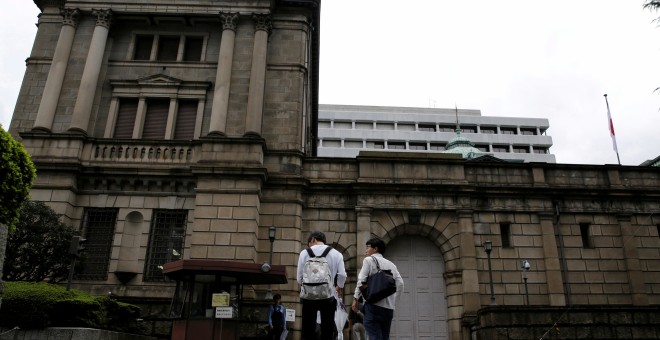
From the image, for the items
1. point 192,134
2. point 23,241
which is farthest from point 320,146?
point 23,241

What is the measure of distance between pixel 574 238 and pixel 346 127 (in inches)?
2906

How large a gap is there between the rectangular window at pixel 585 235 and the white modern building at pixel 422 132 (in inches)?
2682

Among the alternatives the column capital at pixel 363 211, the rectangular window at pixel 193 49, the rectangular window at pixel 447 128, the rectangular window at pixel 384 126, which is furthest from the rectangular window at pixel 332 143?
the column capital at pixel 363 211

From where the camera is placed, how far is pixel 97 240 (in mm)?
20062

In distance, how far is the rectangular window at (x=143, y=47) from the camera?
24.1m

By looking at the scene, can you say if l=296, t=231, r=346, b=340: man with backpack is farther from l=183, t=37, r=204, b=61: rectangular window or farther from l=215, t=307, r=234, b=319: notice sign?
l=183, t=37, r=204, b=61: rectangular window

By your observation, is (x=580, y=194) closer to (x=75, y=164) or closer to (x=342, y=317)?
(x=342, y=317)

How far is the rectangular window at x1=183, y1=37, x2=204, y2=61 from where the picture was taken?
24.1 m

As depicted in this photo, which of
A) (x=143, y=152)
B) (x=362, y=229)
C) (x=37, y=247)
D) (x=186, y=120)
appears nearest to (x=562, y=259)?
(x=362, y=229)

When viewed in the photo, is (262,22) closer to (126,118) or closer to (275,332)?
(126,118)

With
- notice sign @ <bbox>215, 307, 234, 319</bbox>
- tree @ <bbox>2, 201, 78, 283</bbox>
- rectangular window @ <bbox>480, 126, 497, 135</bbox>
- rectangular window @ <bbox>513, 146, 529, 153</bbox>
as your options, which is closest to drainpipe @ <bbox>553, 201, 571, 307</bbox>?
notice sign @ <bbox>215, 307, 234, 319</bbox>

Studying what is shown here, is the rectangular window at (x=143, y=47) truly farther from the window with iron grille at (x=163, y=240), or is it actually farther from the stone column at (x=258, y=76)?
the window with iron grille at (x=163, y=240)

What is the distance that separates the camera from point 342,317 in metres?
12.3

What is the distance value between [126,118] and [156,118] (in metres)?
1.34
